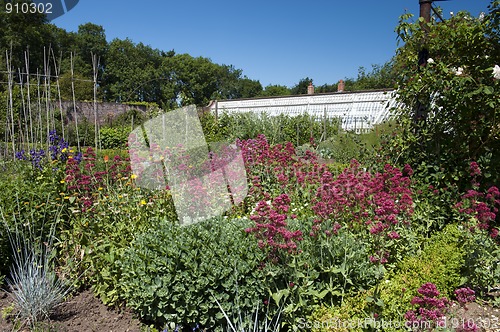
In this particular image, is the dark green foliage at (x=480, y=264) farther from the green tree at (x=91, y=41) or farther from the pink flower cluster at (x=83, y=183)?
the green tree at (x=91, y=41)

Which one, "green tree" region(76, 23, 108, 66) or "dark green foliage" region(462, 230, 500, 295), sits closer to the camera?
"dark green foliage" region(462, 230, 500, 295)

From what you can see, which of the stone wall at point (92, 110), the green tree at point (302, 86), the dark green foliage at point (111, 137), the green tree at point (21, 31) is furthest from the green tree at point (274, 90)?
the dark green foliage at point (111, 137)

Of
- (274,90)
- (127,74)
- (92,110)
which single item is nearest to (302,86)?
(274,90)

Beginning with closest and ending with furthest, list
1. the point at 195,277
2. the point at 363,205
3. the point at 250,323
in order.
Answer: the point at 250,323
the point at 195,277
the point at 363,205

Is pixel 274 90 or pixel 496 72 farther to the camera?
pixel 274 90

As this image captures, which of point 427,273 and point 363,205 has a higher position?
point 363,205

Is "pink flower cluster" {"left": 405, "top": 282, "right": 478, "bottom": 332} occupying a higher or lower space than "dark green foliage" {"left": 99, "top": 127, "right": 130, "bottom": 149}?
higher

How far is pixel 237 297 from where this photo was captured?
2443 mm

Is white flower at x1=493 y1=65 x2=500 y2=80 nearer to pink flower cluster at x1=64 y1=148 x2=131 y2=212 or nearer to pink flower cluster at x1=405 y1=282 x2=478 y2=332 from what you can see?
pink flower cluster at x1=405 y1=282 x2=478 y2=332

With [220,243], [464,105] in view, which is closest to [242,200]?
[220,243]

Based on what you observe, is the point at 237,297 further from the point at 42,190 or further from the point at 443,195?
the point at 443,195

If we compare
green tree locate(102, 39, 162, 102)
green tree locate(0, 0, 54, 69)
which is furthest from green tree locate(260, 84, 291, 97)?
green tree locate(0, 0, 54, 69)

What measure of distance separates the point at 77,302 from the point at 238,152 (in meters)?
2.16

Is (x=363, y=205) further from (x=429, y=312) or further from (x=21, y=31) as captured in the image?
(x=21, y=31)
